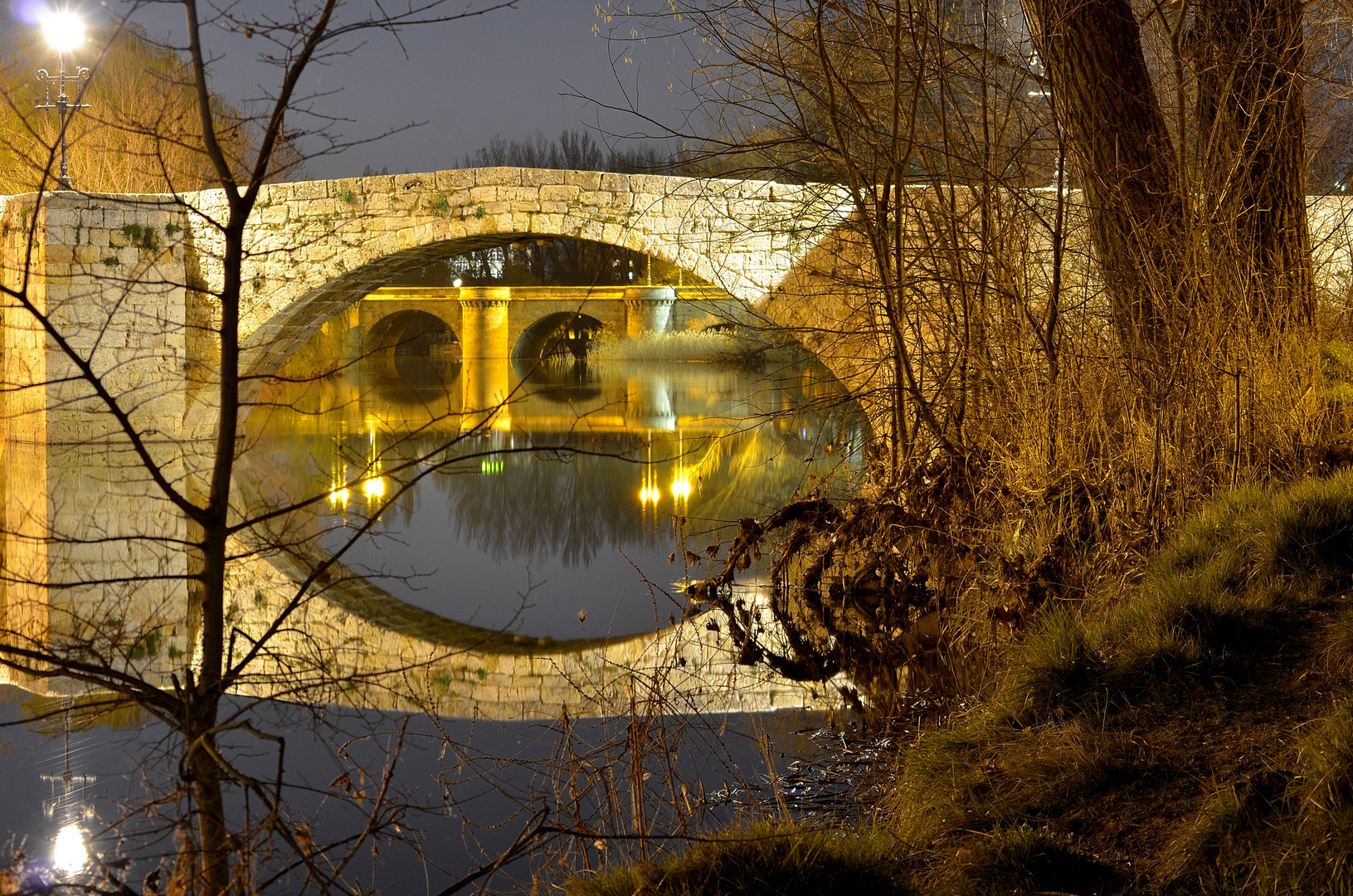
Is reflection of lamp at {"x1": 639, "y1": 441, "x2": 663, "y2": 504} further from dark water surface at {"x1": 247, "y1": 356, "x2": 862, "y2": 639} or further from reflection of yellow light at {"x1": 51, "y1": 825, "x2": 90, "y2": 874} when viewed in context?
reflection of yellow light at {"x1": 51, "y1": 825, "x2": 90, "y2": 874}

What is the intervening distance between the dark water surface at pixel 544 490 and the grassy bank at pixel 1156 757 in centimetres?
68

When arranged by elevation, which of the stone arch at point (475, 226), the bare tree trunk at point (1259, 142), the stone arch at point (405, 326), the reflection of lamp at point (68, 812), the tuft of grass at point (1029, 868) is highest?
the stone arch at point (405, 326)

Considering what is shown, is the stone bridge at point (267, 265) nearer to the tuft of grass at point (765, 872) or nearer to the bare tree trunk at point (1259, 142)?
the bare tree trunk at point (1259, 142)

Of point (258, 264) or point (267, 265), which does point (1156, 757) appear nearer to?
point (258, 264)

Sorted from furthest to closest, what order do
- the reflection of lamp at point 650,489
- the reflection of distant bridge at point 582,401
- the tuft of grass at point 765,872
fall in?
the reflection of distant bridge at point 582,401, the reflection of lamp at point 650,489, the tuft of grass at point 765,872

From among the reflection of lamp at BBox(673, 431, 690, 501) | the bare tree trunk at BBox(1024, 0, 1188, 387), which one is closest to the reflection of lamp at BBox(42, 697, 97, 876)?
the bare tree trunk at BBox(1024, 0, 1188, 387)

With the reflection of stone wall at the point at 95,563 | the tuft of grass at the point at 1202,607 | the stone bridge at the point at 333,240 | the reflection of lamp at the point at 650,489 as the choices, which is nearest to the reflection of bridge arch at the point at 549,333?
the stone bridge at the point at 333,240

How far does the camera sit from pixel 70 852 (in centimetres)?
190

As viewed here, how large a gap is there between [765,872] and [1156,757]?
74 centimetres

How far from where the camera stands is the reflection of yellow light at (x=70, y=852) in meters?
1.81

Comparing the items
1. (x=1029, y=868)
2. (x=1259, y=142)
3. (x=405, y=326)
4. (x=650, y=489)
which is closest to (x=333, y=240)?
(x=650, y=489)

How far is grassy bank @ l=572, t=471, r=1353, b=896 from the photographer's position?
1446mm

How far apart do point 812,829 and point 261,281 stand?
9034mm

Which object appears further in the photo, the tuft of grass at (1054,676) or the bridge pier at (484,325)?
the bridge pier at (484,325)
